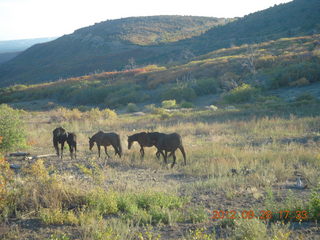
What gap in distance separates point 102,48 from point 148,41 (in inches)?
626

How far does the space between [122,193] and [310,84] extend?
92.1 ft

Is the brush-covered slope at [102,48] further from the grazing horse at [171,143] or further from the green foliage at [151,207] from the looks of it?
the green foliage at [151,207]

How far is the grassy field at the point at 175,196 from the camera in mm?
5703

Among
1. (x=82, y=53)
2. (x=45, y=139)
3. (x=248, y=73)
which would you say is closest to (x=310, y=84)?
(x=248, y=73)

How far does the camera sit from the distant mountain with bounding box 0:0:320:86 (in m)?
73.5

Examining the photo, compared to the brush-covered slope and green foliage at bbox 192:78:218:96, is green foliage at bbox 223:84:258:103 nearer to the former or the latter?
green foliage at bbox 192:78:218:96

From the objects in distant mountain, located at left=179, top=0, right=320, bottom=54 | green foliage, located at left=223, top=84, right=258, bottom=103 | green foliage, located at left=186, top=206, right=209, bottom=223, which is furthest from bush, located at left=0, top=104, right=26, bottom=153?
distant mountain, located at left=179, top=0, right=320, bottom=54

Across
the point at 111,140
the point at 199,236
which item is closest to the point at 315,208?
the point at 199,236

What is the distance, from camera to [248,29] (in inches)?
3162

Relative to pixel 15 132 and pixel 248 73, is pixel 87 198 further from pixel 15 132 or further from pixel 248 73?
pixel 248 73

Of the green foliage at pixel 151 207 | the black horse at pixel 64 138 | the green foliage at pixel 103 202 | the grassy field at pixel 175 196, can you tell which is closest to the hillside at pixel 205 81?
the grassy field at pixel 175 196

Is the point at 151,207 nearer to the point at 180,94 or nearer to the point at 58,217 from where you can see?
the point at 58,217

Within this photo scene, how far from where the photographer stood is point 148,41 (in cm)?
10806
